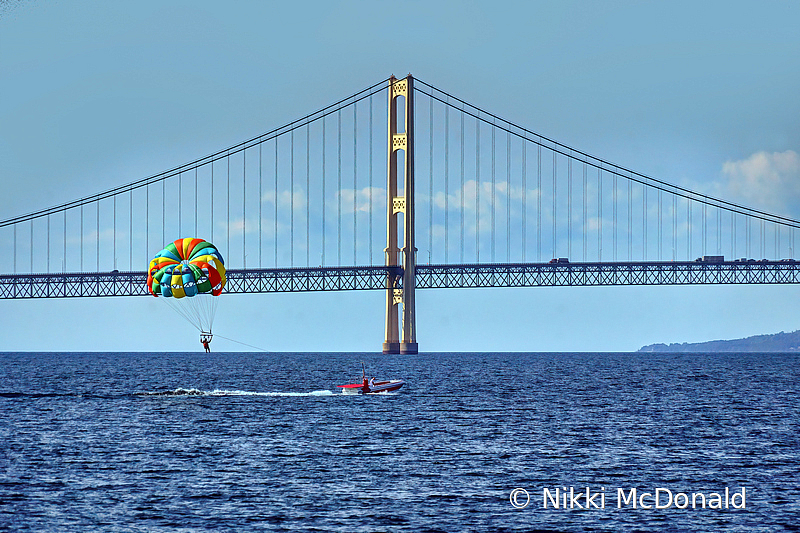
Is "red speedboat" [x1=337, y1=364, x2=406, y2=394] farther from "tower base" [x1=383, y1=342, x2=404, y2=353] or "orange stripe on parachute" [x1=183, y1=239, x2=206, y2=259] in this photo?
"tower base" [x1=383, y1=342, x2=404, y2=353]

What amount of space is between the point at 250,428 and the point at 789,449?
19847 mm

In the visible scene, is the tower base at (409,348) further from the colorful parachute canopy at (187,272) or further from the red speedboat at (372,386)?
the colorful parachute canopy at (187,272)

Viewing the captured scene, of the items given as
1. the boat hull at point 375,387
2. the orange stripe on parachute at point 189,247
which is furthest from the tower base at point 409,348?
the orange stripe on parachute at point 189,247

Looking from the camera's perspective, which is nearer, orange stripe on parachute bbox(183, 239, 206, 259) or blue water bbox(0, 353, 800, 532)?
blue water bbox(0, 353, 800, 532)

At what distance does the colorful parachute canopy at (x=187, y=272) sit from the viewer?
5381cm

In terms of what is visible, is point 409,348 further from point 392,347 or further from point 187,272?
point 187,272

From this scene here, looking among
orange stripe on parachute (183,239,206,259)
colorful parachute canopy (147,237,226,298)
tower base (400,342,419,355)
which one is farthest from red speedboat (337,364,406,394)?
tower base (400,342,419,355)

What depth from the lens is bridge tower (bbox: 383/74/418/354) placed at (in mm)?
125438

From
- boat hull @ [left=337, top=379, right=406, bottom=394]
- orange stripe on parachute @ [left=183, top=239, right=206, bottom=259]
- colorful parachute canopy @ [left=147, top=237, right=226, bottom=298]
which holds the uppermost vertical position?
orange stripe on parachute @ [left=183, top=239, right=206, bottom=259]

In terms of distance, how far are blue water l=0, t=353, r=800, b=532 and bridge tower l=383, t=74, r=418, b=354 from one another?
66.1 meters

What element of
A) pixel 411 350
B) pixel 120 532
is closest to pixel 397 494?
pixel 120 532

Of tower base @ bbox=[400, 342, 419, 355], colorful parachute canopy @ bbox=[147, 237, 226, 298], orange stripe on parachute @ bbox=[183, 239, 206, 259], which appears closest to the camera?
colorful parachute canopy @ bbox=[147, 237, 226, 298]

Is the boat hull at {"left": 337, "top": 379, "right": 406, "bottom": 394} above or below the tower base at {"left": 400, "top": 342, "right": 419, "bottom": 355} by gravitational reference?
above

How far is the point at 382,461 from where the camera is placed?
32938 millimetres
